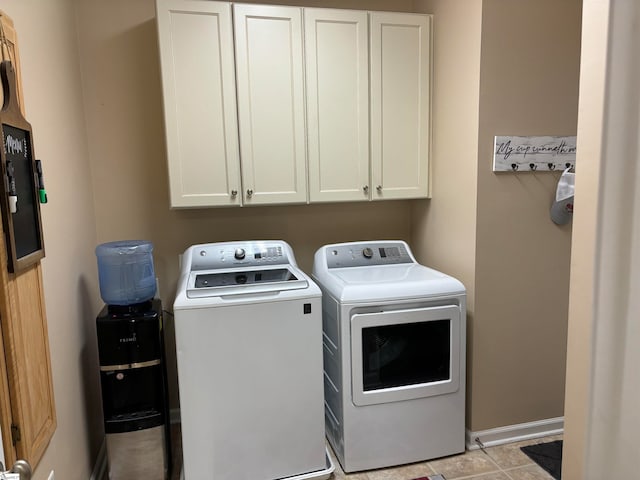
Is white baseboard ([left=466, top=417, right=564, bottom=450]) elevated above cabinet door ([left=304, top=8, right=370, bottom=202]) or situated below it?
below

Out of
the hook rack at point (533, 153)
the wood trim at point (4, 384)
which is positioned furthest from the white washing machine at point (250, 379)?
the hook rack at point (533, 153)

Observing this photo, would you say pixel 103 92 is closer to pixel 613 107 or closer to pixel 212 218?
pixel 212 218

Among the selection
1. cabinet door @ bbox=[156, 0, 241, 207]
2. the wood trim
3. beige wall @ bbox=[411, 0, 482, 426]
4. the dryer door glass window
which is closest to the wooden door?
the wood trim

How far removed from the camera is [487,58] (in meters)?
2.24

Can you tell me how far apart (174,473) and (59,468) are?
71cm

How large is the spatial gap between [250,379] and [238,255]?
0.72 meters

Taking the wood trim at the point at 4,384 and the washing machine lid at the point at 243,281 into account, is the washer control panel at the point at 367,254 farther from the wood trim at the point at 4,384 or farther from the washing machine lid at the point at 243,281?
the wood trim at the point at 4,384

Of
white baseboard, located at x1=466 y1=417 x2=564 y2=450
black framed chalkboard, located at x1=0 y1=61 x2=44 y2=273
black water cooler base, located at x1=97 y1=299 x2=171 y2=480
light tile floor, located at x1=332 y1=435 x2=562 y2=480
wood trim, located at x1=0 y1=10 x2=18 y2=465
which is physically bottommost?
light tile floor, located at x1=332 y1=435 x2=562 y2=480

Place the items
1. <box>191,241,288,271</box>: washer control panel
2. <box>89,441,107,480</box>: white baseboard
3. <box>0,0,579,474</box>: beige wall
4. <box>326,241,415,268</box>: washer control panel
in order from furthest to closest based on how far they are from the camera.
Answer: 1. <box>326,241,415,268</box>: washer control panel
2. <box>191,241,288,271</box>: washer control panel
3. <box>89,441,107,480</box>: white baseboard
4. <box>0,0,579,474</box>: beige wall

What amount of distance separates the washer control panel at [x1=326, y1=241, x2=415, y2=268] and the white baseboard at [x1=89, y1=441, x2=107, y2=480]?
1.58 meters

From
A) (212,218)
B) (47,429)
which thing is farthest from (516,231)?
(47,429)

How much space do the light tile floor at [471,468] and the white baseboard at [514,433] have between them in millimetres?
40

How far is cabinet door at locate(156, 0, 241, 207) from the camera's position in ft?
7.47

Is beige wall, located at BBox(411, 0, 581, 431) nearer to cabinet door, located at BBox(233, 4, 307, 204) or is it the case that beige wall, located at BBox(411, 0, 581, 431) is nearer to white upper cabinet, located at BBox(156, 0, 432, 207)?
white upper cabinet, located at BBox(156, 0, 432, 207)
